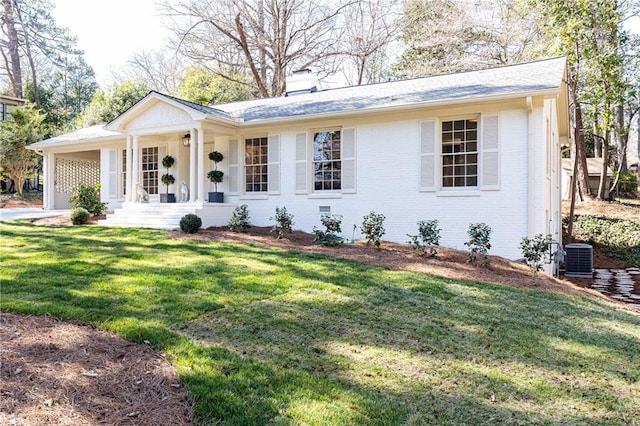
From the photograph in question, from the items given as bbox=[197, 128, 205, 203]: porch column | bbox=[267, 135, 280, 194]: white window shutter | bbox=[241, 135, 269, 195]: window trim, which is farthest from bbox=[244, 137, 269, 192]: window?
bbox=[197, 128, 205, 203]: porch column

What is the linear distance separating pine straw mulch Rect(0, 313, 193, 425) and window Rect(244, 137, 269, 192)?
8.42m

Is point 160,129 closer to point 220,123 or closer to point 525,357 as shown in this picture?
point 220,123

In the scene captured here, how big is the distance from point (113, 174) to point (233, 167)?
5.13 metres

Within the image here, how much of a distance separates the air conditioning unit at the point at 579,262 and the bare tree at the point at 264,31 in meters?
13.1

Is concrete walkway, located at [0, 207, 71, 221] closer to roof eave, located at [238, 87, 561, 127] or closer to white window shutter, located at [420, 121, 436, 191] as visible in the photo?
roof eave, located at [238, 87, 561, 127]

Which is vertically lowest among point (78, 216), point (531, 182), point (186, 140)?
point (78, 216)

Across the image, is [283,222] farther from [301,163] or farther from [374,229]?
[374,229]

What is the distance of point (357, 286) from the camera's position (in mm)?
5980

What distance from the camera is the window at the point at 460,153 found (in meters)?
9.75

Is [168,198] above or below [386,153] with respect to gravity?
below

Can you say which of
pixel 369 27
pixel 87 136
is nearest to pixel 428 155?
pixel 87 136

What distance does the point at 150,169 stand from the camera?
14359mm

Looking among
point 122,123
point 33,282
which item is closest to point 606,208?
point 122,123

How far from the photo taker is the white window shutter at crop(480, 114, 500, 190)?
929 centimetres
